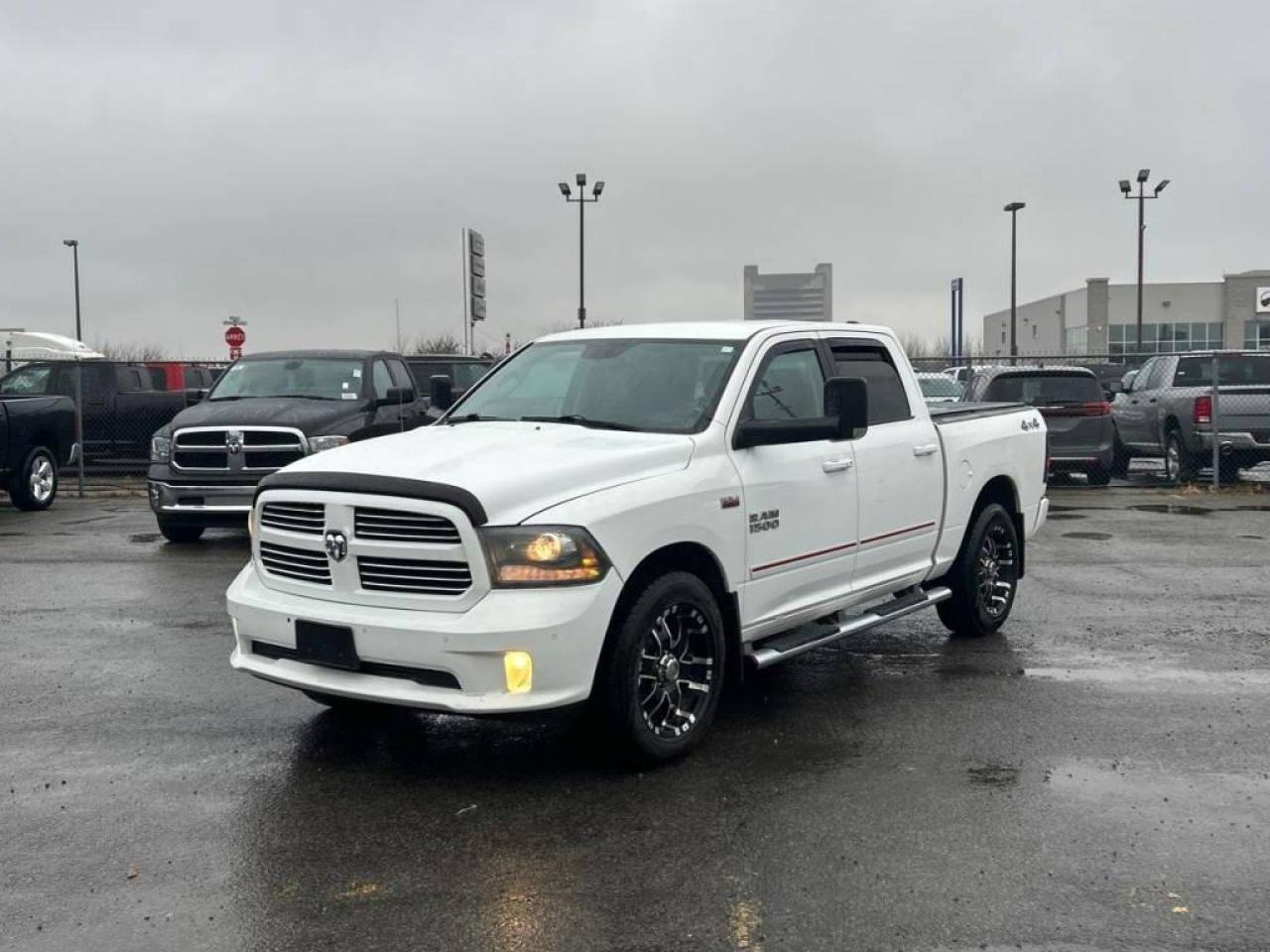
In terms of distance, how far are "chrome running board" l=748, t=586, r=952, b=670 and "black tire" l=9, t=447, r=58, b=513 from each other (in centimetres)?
1196

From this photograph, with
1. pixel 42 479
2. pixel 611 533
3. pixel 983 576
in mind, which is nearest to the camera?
pixel 611 533

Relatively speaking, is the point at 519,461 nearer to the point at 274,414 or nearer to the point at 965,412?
the point at 965,412

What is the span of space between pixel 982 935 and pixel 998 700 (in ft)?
9.36

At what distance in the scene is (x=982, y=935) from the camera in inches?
152

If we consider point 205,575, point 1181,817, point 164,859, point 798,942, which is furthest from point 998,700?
point 205,575

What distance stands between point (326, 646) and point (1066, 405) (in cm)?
1377

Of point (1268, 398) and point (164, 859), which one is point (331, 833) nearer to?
point (164, 859)

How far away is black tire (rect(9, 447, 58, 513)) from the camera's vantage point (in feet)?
51.1

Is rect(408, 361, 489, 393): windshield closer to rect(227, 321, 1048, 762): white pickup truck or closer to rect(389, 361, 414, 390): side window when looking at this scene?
rect(389, 361, 414, 390): side window

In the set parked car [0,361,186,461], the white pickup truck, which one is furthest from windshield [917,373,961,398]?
the white pickup truck

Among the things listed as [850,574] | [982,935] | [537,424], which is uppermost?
[537,424]

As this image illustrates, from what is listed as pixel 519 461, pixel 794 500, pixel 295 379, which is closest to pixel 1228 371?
pixel 295 379

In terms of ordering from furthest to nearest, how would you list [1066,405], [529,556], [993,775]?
[1066,405], [993,775], [529,556]

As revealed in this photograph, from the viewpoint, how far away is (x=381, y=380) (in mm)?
13625
